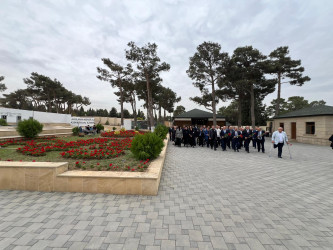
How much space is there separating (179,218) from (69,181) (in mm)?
2821

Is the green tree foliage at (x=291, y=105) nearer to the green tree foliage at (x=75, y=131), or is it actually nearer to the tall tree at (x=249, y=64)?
the tall tree at (x=249, y=64)

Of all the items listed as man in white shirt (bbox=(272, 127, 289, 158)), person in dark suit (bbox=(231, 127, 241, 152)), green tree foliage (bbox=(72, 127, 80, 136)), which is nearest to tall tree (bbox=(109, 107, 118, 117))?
green tree foliage (bbox=(72, 127, 80, 136))

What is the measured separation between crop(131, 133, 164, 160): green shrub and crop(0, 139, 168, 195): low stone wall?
173cm

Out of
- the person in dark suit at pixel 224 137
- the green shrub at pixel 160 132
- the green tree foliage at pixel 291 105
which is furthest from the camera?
the green tree foliage at pixel 291 105

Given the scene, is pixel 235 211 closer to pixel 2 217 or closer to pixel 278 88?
pixel 2 217

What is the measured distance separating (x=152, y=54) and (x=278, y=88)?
65.4ft

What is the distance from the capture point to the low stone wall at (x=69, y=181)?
12.0 feet

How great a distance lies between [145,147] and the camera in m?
5.57

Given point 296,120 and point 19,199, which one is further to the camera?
point 296,120

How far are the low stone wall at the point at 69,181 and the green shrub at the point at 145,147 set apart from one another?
1725mm

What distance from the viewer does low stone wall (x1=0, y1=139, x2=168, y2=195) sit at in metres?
3.65

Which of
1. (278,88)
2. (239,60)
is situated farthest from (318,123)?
(239,60)

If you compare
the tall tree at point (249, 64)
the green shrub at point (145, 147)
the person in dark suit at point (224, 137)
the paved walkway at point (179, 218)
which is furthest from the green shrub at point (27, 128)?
the tall tree at point (249, 64)

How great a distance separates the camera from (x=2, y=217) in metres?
2.69
